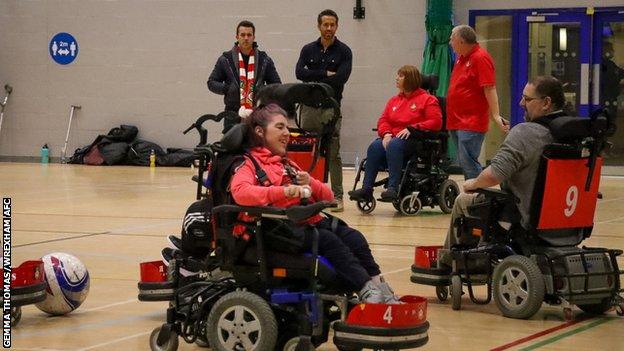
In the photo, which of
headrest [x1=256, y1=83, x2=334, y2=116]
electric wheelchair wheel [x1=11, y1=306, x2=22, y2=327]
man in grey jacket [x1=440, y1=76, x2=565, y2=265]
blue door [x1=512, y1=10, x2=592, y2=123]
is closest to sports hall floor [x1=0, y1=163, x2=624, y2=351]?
electric wheelchair wheel [x1=11, y1=306, x2=22, y2=327]

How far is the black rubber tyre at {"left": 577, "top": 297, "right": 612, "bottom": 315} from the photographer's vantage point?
5.45 m

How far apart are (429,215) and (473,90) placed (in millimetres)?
1710

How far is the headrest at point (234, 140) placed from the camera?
15.1 ft

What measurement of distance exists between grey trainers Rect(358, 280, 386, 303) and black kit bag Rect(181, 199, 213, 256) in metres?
0.92

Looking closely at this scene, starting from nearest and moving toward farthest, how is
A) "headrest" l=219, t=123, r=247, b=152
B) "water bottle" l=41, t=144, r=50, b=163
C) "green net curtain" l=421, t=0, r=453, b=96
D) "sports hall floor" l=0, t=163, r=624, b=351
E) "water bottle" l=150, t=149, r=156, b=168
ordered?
"headrest" l=219, t=123, r=247, b=152, "sports hall floor" l=0, t=163, r=624, b=351, "green net curtain" l=421, t=0, r=453, b=96, "water bottle" l=150, t=149, r=156, b=168, "water bottle" l=41, t=144, r=50, b=163

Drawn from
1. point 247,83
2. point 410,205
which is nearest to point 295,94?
point 247,83

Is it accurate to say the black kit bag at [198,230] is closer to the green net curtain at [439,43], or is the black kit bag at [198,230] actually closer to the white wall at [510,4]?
the green net curtain at [439,43]

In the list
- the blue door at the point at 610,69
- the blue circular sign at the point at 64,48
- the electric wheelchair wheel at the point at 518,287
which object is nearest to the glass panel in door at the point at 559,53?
the blue door at the point at 610,69

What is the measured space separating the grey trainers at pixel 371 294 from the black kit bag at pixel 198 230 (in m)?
0.92

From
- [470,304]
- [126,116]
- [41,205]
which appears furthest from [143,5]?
[470,304]

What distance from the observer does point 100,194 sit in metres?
12.1

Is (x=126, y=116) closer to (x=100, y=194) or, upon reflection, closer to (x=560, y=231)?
(x=100, y=194)

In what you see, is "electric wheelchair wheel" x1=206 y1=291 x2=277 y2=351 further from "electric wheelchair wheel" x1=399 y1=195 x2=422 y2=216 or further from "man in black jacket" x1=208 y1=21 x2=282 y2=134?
"electric wheelchair wheel" x1=399 y1=195 x2=422 y2=216

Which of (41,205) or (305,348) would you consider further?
(41,205)
